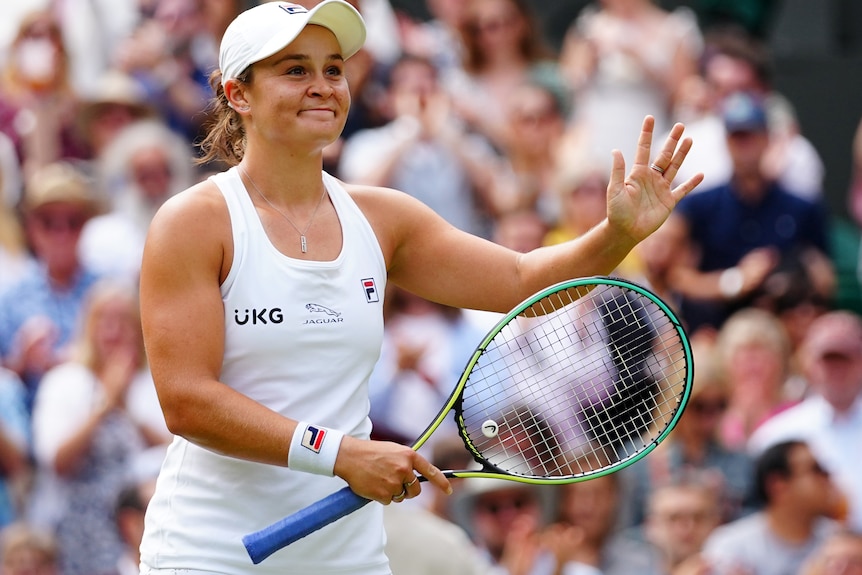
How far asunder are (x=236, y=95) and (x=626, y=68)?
4.95m

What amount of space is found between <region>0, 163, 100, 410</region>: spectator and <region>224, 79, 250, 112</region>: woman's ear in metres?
3.61

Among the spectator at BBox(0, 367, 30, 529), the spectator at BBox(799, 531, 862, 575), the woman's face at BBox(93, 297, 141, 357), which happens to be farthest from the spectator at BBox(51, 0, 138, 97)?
the spectator at BBox(799, 531, 862, 575)

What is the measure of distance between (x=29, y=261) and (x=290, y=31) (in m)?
4.25

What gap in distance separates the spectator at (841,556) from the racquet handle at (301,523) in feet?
10.1

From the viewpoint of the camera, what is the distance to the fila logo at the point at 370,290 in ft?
10.8

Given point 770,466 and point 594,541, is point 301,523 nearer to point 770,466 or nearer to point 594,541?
point 594,541

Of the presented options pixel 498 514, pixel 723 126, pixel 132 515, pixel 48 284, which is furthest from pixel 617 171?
pixel 723 126

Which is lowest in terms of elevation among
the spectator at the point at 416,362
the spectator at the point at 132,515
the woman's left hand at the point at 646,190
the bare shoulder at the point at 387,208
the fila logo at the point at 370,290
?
the spectator at the point at 132,515

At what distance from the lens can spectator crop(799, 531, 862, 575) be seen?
223 inches

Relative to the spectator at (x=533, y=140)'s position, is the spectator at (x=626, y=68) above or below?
above

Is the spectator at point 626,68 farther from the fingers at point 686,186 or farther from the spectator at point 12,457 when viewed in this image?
the fingers at point 686,186

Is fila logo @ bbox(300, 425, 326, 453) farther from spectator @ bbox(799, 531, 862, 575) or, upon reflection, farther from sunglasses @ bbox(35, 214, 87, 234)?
sunglasses @ bbox(35, 214, 87, 234)

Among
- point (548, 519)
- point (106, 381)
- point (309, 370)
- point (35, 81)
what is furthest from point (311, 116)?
point (35, 81)

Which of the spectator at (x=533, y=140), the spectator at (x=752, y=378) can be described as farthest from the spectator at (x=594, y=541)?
the spectator at (x=533, y=140)
